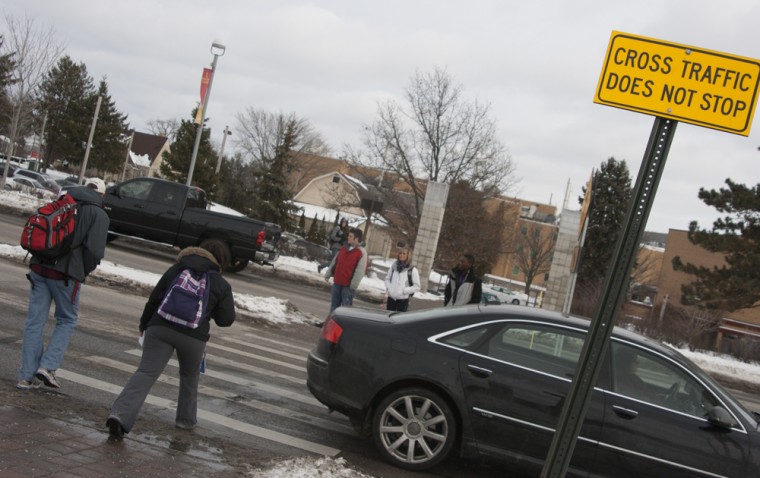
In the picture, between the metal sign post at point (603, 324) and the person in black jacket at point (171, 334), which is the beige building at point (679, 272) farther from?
the metal sign post at point (603, 324)

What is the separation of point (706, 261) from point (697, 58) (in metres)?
64.0

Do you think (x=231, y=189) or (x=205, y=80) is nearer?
(x=205, y=80)

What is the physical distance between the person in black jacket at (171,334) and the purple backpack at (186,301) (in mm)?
59

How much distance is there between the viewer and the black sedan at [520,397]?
5.81 m

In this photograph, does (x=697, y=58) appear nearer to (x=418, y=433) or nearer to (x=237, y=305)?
(x=418, y=433)

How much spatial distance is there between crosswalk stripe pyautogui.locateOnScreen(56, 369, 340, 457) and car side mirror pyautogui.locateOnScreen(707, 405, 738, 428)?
116 inches

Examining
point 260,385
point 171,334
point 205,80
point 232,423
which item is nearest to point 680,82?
point 171,334

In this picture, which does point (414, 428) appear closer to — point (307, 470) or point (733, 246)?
point (307, 470)

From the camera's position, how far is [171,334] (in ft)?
18.7

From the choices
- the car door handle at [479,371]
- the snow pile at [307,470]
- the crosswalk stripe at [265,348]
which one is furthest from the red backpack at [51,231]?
the crosswalk stripe at [265,348]

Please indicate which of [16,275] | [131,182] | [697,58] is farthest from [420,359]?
[131,182]

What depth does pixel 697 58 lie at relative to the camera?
12.1 feet

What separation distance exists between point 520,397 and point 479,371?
378mm

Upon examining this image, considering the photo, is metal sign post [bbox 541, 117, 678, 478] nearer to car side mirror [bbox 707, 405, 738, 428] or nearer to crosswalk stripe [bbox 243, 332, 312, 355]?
car side mirror [bbox 707, 405, 738, 428]
